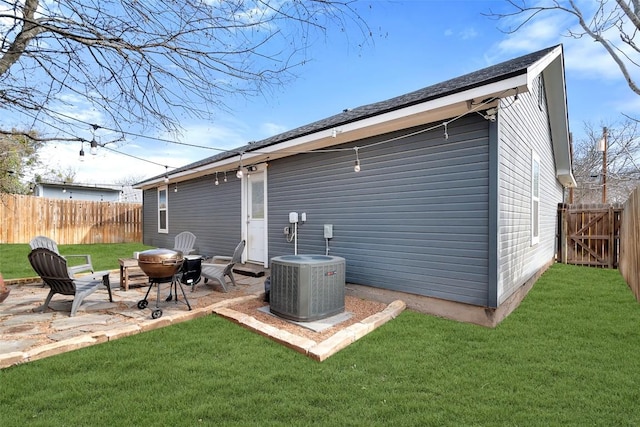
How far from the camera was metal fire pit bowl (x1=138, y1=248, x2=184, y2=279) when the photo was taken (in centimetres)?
404

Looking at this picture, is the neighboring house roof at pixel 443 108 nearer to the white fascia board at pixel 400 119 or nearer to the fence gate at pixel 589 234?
the white fascia board at pixel 400 119

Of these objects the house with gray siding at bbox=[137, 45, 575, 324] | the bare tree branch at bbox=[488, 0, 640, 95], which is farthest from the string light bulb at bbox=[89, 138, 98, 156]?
the bare tree branch at bbox=[488, 0, 640, 95]

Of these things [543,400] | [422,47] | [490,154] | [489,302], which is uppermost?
[422,47]

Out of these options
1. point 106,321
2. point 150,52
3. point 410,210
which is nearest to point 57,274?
point 106,321

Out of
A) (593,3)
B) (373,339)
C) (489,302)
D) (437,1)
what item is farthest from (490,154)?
(593,3)

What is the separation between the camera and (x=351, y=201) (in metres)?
5.54

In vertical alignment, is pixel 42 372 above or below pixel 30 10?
below

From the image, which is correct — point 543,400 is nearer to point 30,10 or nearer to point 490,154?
point 490,154

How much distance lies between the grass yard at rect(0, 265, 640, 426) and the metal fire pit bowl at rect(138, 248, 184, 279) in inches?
27.9

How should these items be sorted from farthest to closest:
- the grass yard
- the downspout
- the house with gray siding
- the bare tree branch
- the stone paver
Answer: the bare tree branch, the house with gray siding, the downspout, the stone paver, the grass yard

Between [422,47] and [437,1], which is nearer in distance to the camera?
[437,1]

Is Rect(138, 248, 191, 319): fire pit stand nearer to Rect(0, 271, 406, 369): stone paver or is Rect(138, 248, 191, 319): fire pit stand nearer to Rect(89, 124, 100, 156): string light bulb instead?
Rect(0, 271, 406, 369): stone paver

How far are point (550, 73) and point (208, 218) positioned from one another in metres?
9.21

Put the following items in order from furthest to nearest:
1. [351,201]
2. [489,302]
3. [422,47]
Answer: [351,201] < [422,47] < [489,302]
